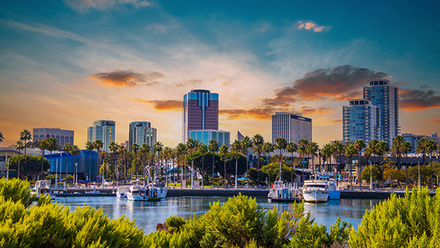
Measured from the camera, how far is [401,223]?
717 inches

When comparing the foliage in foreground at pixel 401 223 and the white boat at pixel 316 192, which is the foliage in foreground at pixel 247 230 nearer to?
the foliage in foreground at pixel 401 223

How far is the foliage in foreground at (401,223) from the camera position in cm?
1771

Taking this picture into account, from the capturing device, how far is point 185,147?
192 meters

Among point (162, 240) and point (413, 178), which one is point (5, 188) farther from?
point (413, 178)

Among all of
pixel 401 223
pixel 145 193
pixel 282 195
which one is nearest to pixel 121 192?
pixel 145 193

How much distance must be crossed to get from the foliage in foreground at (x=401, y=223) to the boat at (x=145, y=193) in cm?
12068

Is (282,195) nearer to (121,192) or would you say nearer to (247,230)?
(121,192)

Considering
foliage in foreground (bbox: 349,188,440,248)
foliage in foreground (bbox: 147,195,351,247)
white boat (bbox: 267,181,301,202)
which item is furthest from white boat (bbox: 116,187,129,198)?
foliage in foreground (bbox: 349,188,440,248)

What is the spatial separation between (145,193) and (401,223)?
12514 centimetres

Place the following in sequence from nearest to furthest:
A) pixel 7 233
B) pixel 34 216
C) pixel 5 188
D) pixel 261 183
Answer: pixel 7 233 → pixel 34 216 → pixel 5 188 → pixel 261 183

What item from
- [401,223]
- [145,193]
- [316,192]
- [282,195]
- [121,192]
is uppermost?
[401,223]

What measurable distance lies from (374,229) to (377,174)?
518ft

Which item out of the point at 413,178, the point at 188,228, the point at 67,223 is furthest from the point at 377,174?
the point at 67,223

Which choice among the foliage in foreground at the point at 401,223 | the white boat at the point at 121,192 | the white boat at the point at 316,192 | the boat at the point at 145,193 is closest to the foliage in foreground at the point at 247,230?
the foliage in foreground at the point at 401,223
